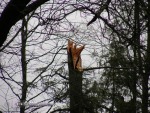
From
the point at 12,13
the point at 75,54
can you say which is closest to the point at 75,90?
the point at 75,54

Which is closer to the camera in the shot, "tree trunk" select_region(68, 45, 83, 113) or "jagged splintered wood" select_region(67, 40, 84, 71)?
"jagged splintered wood" select_region(67, 40, 84, 71)

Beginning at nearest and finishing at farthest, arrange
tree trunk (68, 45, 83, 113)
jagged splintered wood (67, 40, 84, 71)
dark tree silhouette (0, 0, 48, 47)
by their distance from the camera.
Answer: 1. dark tree silhouette (0, 0, 48, 47)
2. jagged splintered wood (67, 40, 84, 71)
3. tree trunk (68, 45, 83, 113)

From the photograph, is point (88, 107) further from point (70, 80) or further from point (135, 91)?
point (135, 91)

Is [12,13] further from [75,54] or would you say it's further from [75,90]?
[75,90]

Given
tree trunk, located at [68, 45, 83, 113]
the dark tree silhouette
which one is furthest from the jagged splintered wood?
the dark tree silhouette

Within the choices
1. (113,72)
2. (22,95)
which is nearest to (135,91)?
(113,72)

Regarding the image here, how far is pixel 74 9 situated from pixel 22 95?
27.7 feet

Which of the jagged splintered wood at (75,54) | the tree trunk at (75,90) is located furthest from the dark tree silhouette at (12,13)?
→ the tree trunk at (75,90)

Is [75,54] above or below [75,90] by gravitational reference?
above

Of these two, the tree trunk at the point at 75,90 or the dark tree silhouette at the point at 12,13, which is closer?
the dark tree silhouette at the point at 12,13

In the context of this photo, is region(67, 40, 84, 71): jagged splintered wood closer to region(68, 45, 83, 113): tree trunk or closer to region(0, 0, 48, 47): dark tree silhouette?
region(68, 45, 83, 113): tree trunk

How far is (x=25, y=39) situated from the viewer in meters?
12.6

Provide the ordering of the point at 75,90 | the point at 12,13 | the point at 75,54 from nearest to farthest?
the point at 12,13
the point at 75,54
the point at 75,90

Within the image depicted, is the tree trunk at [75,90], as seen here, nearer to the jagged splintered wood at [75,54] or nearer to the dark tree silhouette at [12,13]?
the jagged splintered wood at [75,54]
